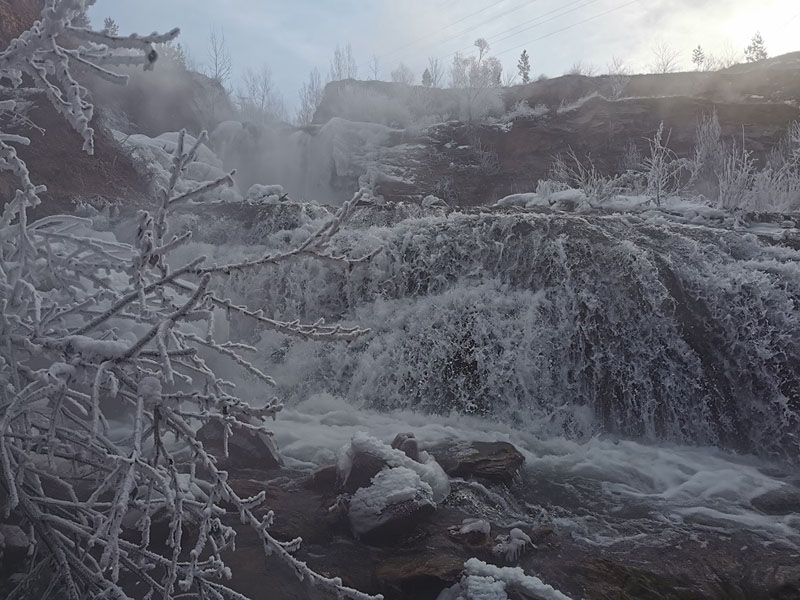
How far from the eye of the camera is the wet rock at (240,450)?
199 inches

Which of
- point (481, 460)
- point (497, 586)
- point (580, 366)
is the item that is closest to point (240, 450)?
point (481, 460)

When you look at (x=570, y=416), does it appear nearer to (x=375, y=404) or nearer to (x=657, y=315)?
(x=657, y=315)

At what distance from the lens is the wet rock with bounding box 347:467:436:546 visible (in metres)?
3.91

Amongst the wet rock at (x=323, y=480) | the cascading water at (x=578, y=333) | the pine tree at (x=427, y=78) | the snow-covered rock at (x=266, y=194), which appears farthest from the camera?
the pine tree at (x=427, y=78)

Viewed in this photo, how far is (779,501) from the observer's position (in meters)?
4.82

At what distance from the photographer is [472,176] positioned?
80.2ft

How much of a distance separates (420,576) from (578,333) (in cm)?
432

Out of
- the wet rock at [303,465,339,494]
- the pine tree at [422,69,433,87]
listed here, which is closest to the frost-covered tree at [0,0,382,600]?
the wet rock at [303,465,339,494]

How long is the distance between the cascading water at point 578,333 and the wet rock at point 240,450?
209 cm

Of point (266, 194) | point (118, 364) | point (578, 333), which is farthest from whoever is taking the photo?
point (266, 194)

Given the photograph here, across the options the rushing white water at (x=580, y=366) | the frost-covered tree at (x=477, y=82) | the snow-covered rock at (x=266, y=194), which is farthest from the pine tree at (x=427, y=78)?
the rushing white water at (x=580, y=366)

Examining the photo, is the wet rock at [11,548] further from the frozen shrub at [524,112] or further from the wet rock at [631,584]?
the frozen shrub at [524,112]

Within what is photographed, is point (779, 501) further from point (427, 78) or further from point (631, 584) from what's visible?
point (427, 78)

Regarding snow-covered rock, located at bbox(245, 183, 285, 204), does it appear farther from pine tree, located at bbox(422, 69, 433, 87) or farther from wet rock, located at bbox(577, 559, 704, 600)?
pine tree, located at bbox(422, 69, 433, 87)
